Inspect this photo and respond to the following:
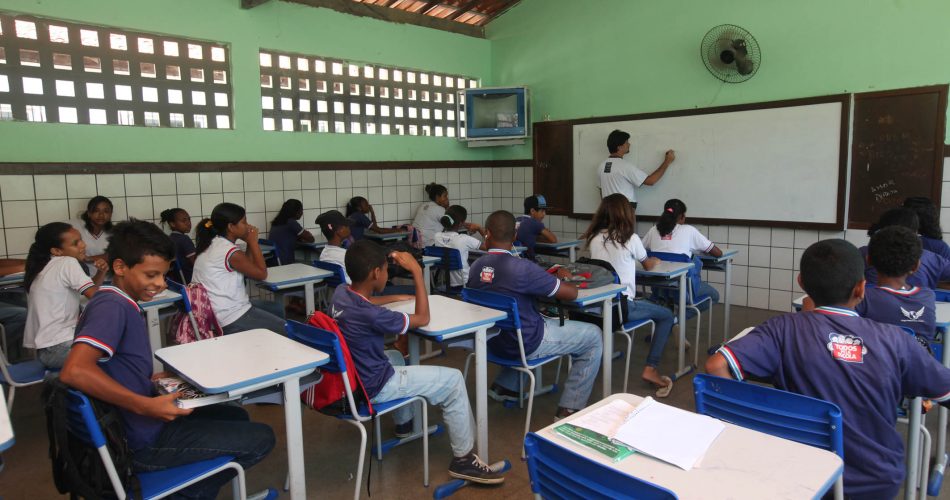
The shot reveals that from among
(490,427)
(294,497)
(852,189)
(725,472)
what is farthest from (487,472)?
(852,189)

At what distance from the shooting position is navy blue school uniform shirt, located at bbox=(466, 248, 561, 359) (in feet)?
9.86

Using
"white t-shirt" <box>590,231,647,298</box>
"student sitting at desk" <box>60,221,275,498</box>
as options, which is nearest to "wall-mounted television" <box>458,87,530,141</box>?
"white t-shirt" <box>590,231,647,298</box>

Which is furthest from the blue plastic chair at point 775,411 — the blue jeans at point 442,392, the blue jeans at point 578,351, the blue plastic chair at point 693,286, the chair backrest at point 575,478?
the blue plastic chair at point 693,286

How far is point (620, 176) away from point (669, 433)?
16.3 feet

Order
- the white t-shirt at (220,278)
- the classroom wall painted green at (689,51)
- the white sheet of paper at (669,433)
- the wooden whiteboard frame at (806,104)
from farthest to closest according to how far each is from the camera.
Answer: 1. the wooden whiteboard frame at (806,104)
2. the classroom wall painted green at (689,51)
3. the white t-shirt at (220,278)
4. the white sheet of paper at (669,433)

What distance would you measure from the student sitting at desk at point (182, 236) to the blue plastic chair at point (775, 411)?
13.5 ft

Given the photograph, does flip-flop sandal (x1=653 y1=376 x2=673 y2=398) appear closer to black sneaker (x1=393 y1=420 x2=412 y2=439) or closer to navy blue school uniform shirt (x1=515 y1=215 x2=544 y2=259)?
black sneaker (x1=393 y1=420 x2=412 y2=439)

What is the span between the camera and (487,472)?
2.68 m

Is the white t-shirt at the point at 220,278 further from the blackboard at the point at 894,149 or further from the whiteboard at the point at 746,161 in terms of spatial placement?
the blackboard at the point at 894,149

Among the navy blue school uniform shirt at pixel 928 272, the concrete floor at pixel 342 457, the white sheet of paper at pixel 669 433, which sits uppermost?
the navy blue school uniform shirt at pixel 928 272

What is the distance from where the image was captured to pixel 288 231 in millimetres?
5543

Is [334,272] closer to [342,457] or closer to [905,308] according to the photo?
[342,457]

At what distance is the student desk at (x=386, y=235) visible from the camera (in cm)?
609

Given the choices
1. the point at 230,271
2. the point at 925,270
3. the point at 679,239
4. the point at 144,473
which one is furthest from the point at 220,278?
the point at 925,270
